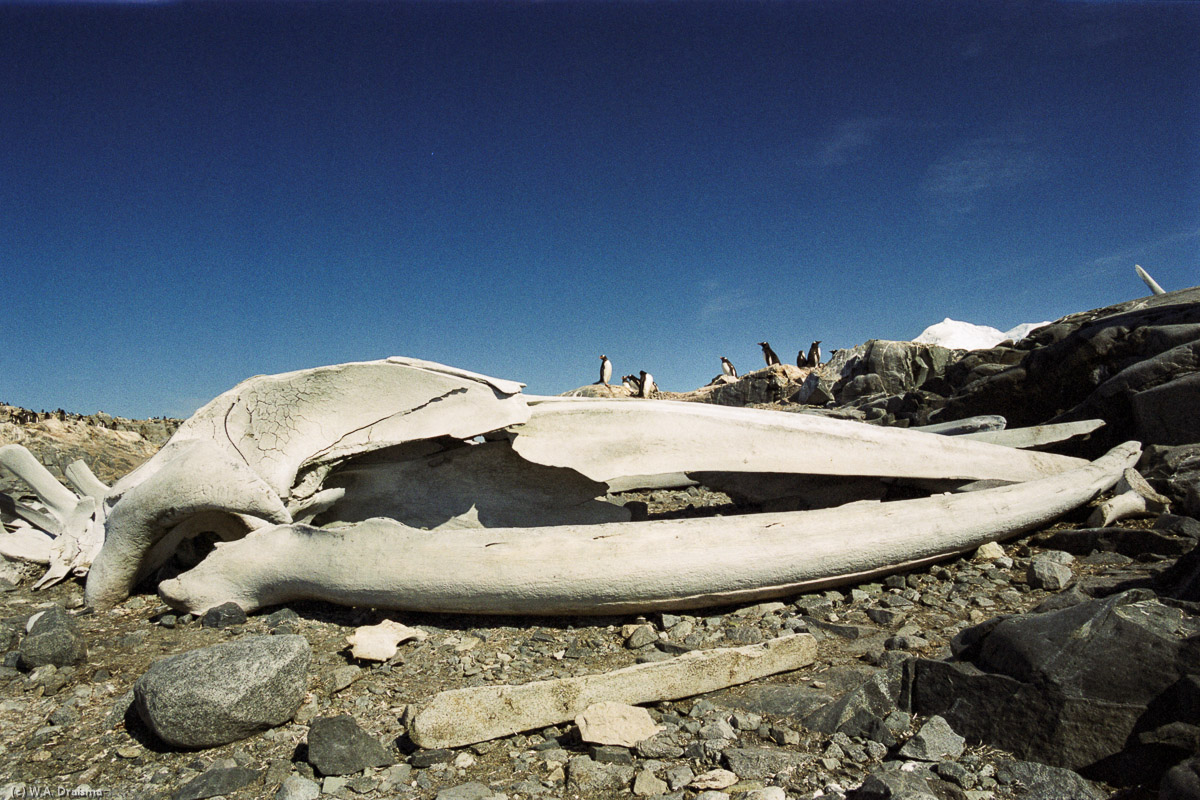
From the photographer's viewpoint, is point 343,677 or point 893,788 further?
point 343,677

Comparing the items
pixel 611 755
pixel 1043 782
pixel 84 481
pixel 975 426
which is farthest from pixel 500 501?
pixel 975 426

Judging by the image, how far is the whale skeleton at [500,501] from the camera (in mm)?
3004

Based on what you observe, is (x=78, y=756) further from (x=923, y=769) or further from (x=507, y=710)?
(x=923, y=769)

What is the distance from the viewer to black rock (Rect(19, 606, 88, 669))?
9.89 ft

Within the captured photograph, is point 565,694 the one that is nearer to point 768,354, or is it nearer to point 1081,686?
point 1081,686

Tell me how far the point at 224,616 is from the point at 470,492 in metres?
1.36

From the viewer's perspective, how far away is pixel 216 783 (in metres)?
2.12

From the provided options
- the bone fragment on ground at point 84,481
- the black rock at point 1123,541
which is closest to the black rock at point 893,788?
the black rock at point 1123,541

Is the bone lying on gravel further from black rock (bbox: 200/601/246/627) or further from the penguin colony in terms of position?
the penguin colony

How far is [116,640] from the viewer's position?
3.38 meters

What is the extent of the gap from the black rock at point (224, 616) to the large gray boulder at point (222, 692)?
0.90m

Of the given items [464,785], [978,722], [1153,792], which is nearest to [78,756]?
[464,785]

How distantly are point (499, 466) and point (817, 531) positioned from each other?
178 centimetres

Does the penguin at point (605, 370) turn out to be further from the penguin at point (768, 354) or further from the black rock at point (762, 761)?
the black rock at point (762, 761)
